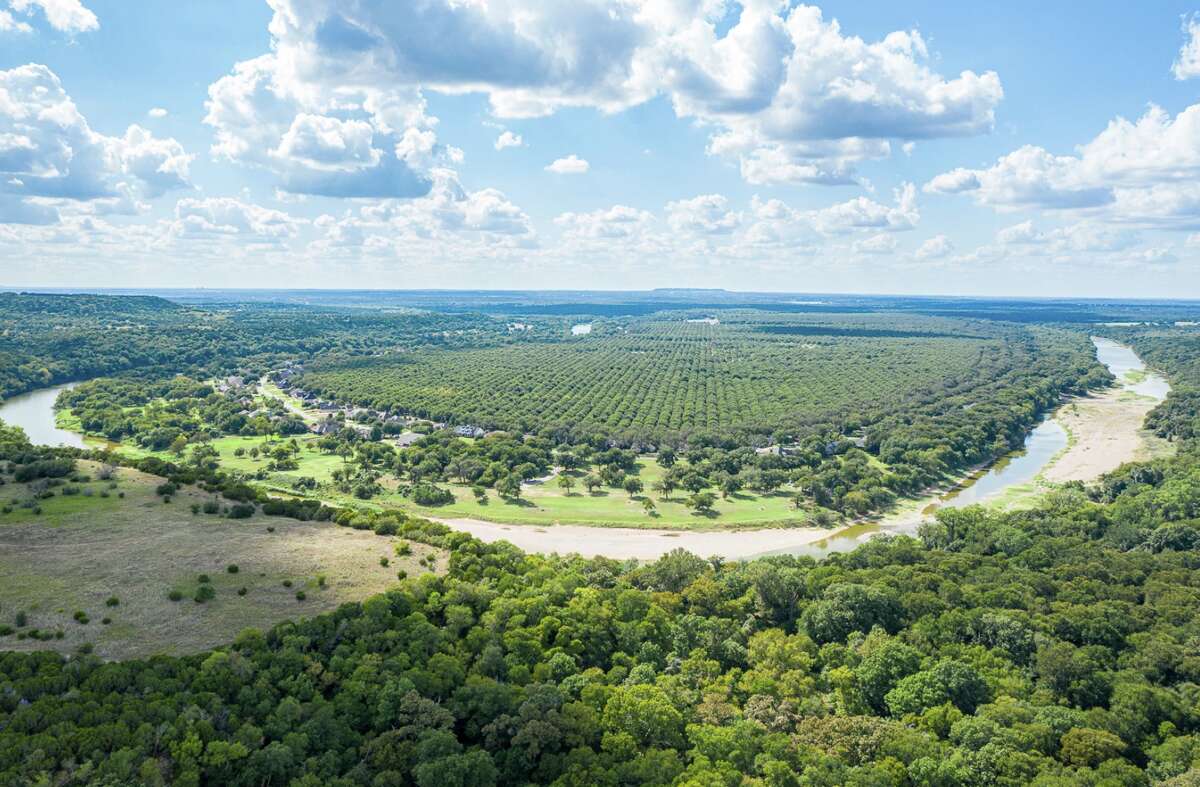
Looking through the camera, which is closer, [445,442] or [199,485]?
[199,485]

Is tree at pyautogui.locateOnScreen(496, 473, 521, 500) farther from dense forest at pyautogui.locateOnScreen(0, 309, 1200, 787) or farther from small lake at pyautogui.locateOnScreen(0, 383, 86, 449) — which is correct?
small lake at pyautogui.locateOnScreen(0, 383, 86, 449)

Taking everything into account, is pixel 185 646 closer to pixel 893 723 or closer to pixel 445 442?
pixel 893 723

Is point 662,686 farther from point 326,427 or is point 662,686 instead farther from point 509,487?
point 326,427

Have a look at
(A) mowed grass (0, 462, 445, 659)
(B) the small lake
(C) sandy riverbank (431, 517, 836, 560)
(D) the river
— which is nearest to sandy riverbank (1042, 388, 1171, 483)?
(D) the river

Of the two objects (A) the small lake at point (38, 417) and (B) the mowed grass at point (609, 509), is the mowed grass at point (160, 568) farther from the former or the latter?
(A) the small lake at point (38, 417)

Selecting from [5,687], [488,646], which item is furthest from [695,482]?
[5,687]
